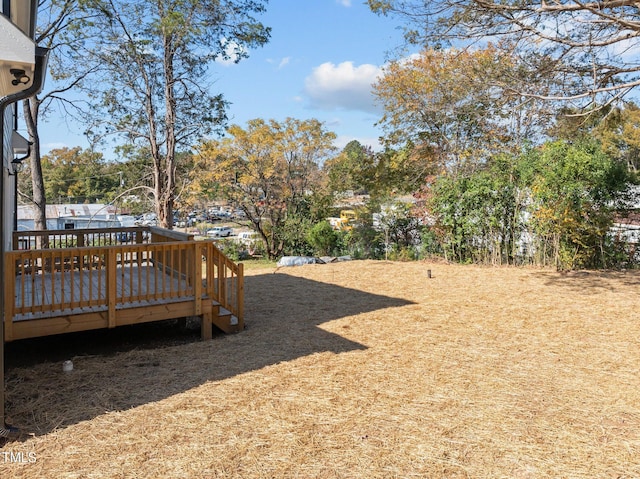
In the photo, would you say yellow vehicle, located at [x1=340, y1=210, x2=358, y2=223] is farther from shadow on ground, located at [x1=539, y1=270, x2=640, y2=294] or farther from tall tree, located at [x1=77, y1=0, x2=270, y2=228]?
shadow on ground, located at [x1=539, y1=270, x2=640, y2=294]

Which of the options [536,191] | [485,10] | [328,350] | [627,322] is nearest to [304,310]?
[328,350]

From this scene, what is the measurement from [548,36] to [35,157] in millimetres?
10080

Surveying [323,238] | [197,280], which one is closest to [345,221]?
[323,238]

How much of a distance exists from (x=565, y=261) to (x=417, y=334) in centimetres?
561

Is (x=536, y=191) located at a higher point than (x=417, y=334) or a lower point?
higher

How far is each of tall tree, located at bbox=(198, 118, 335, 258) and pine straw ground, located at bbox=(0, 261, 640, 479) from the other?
8022 millimetres

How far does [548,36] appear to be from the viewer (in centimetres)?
656

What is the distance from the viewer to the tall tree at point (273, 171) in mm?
13703

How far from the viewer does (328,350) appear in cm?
489

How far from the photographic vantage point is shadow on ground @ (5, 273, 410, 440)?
3490 mm

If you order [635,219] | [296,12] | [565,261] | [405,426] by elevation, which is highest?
[296,12]

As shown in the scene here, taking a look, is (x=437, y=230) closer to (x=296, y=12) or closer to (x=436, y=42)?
(x=436, y=42)

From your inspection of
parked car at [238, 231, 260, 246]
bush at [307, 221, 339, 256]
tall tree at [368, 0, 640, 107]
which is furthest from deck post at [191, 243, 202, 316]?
parked car at [238, 231, 260, 246]

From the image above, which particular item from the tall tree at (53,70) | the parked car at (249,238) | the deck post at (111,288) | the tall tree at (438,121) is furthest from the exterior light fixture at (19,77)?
the parked car at (249,238)
